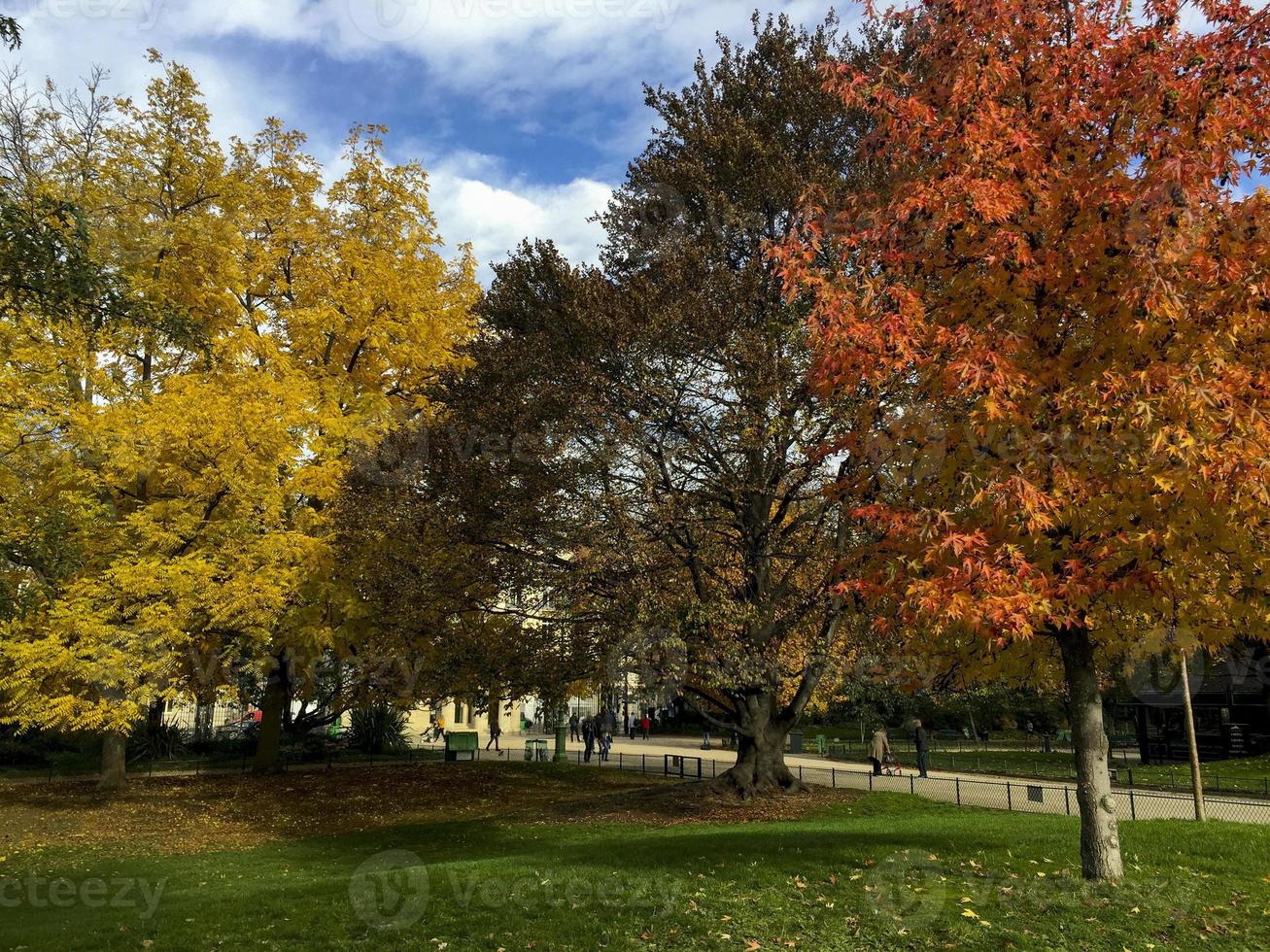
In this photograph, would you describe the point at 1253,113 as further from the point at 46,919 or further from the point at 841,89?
the point at 46,919

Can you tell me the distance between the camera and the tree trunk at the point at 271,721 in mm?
24859

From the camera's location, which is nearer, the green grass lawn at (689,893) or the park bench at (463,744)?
the green grass lawn at (689,893)

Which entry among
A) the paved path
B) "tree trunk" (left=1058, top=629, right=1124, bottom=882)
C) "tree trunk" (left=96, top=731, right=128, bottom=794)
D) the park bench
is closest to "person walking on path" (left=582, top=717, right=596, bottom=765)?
the paved path

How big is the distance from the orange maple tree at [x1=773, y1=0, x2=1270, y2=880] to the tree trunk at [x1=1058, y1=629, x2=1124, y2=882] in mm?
24

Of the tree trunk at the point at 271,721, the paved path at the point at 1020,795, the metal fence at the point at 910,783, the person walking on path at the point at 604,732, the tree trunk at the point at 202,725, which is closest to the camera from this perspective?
the paved path at the point at 1020,795

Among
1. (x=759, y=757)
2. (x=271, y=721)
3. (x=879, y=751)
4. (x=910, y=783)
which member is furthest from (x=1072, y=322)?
(x=271, y=721)

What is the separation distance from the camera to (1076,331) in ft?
28.4

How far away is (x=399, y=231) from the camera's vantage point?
82.6ft

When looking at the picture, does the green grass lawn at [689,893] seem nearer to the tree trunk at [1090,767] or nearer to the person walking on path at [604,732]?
the tree trunk at [1090,767]

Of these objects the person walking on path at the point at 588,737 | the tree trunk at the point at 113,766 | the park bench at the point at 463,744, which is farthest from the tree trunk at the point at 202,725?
the person walking on path at the point at 588,737

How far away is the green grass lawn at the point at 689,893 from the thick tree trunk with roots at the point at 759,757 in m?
3.52

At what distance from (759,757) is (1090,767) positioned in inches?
412

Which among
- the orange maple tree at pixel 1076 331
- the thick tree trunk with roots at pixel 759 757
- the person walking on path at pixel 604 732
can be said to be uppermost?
the orange maple tree at pixel 1076 331

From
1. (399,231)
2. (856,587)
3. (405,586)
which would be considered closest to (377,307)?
(399,231)
